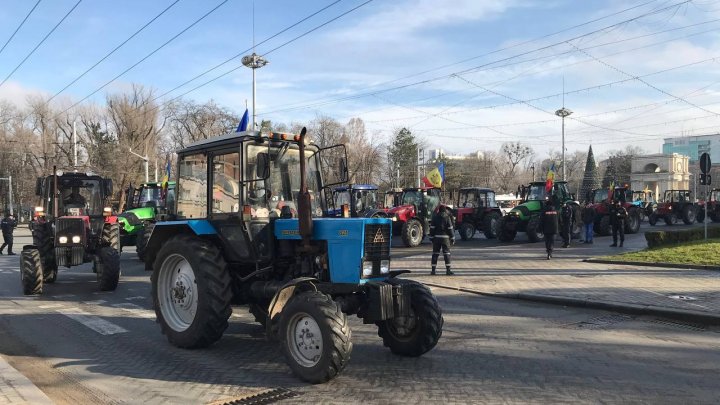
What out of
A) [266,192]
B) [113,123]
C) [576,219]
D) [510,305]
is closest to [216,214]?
[266,192]

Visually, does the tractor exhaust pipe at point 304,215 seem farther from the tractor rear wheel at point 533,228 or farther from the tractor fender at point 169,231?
the tractor rear wheel at point 533,228

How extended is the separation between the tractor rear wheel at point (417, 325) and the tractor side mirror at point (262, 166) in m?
1.86

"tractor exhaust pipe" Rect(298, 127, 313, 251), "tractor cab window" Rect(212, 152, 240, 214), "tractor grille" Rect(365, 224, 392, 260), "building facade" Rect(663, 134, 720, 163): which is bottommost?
"tractor grille" Rect(365, 224, 392, 260)

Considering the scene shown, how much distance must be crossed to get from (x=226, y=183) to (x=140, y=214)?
1295 cm

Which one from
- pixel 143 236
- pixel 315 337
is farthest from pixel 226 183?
pixel 143 236

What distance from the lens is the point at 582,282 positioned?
11.6 meters

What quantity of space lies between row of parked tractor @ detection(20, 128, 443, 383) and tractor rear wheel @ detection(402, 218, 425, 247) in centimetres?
1407

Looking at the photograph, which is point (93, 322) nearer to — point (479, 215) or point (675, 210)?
point (479, 215)

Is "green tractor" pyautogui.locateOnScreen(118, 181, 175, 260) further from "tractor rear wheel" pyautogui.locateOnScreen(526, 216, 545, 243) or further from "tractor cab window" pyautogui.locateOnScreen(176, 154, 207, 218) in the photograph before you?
"tractor rear wheel" pyautogui.locateOnScreen(526, 216, 545, 243)

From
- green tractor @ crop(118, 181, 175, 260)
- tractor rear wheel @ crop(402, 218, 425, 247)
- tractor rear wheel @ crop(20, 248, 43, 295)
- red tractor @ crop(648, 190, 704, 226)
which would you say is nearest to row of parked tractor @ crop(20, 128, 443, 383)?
tractor rear wheel @ crop(20, 248, 43, 295)

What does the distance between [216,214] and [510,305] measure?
574 centimetres

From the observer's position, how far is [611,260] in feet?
47.0

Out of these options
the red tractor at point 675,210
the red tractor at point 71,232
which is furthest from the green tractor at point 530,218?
the red tractor at point 71,232

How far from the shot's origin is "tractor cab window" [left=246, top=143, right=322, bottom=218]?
6.64 meters
